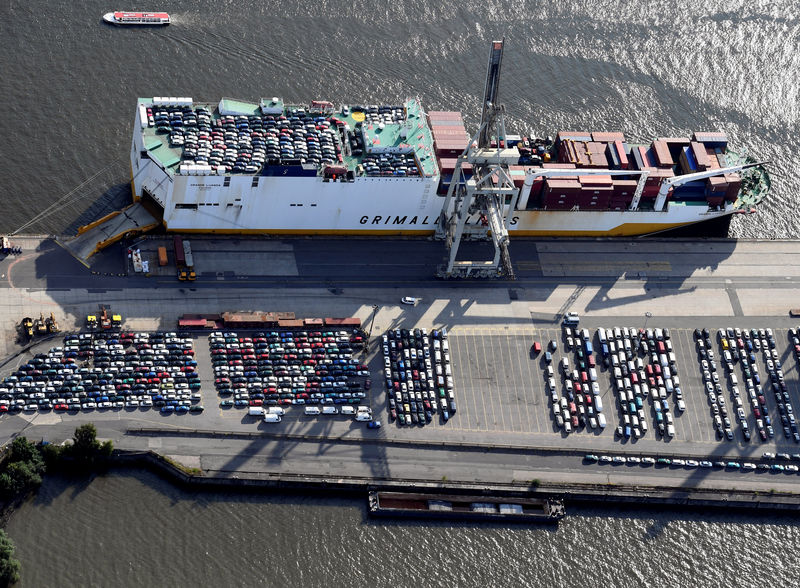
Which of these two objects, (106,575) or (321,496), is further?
(321,496)

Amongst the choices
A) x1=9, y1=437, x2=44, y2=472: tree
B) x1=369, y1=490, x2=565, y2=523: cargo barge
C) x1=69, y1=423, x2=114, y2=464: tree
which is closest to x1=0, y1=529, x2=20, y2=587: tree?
x1=9, y1=437, x2=44, y2=472: tree

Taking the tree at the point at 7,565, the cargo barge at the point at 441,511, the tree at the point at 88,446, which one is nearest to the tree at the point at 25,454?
the tree at the point at 88,446

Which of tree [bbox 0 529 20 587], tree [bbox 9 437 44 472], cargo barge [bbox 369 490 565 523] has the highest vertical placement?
tree [bbox 9 437 44 472]

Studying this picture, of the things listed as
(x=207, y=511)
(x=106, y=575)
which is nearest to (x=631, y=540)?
(x=207, y=511)

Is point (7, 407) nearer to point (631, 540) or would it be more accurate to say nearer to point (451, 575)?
point (451, 575)

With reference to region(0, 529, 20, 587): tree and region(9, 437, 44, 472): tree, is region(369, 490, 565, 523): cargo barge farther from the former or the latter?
region(0, 529, 20, 587): tree
